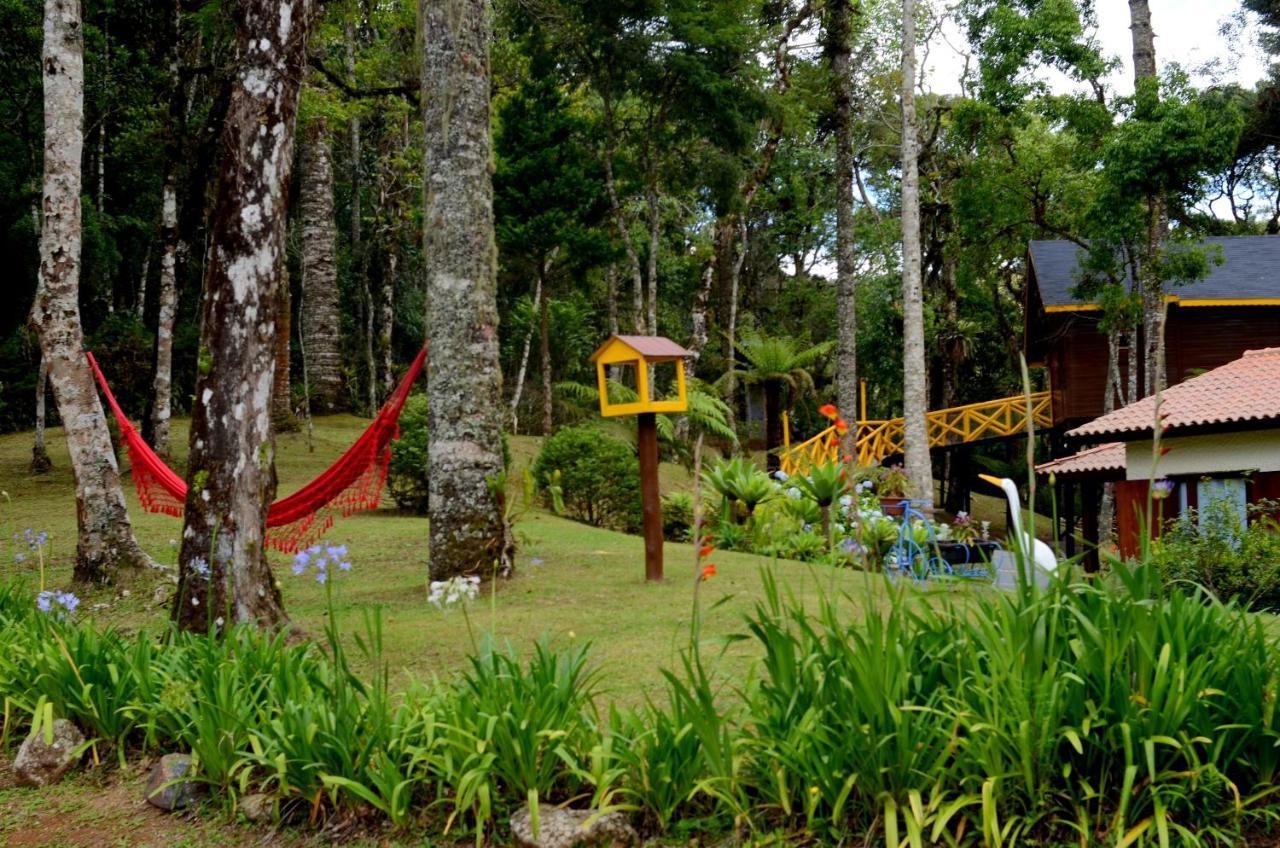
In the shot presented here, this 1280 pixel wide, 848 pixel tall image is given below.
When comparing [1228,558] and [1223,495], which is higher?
[1223,495]

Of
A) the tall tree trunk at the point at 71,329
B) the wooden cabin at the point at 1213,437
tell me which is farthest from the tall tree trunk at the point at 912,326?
the tall tree trunk at the point at 71,329

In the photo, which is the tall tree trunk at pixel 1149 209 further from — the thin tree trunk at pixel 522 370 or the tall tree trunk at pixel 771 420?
the thin tree trunk at pixel 522 370

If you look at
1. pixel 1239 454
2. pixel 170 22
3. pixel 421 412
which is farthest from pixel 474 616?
pixel 170 22

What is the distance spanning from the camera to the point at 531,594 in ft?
20.3

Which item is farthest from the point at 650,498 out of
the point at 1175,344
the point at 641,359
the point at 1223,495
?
the point at 1175,344

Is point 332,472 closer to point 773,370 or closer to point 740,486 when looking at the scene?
point 740,486

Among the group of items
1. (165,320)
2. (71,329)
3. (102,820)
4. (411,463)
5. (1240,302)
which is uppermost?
(1240,302)

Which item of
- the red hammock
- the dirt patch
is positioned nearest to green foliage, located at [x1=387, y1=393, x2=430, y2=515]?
the red hammock

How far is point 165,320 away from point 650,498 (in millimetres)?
7228

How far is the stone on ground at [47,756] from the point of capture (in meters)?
3.45

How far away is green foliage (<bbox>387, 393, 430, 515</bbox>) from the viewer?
11000 millimetres

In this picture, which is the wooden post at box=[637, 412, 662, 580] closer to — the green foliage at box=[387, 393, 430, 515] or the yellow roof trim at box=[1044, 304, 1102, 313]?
the green foliage at box=[387, 393, 430, 515]

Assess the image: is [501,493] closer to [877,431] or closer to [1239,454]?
[1239,454]

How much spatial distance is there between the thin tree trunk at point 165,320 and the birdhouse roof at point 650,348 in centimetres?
678
